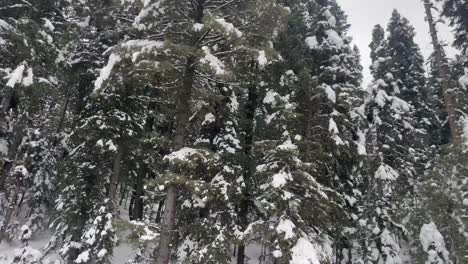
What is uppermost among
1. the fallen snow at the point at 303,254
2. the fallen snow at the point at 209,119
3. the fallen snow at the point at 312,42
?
the fallen snow at the point at 312,42

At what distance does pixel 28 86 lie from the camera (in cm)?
1466

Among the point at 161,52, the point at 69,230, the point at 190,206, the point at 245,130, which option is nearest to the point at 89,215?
the point at 69,230

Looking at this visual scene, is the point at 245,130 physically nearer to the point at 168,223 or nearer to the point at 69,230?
the point at 168,223

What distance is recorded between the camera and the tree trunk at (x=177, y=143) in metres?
9.87

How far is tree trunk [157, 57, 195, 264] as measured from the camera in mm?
9867

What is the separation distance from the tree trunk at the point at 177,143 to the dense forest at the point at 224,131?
0.04 metres

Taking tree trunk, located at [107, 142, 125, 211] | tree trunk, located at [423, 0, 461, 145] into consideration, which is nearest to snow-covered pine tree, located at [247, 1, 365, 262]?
tree trunk, located at [423, 0, 461, 145]

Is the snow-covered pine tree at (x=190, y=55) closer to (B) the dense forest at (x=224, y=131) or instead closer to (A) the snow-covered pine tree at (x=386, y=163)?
(B) the dense forest at (x=224, y=131)

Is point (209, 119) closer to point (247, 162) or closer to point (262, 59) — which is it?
point (247, 162)

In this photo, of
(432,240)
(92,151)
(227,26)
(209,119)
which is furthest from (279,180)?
(92,151)

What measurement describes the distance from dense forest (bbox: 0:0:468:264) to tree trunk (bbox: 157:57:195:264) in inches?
1.4

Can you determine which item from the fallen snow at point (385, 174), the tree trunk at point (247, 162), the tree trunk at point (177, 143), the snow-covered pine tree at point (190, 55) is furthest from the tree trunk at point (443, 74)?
the tree trunk at point (177, 143)

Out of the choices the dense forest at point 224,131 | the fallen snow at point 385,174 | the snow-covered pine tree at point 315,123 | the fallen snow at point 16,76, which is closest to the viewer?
the dense forest at point 224,131

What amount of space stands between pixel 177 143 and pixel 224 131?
5.27 metres
